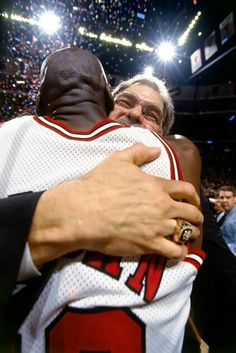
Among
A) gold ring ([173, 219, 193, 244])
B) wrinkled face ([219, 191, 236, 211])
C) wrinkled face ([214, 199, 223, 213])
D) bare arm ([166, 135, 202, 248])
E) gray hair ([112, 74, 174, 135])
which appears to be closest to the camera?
gold ring ([173, 219, 193, 244])

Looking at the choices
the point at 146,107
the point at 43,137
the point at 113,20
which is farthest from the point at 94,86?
the point at 113,20

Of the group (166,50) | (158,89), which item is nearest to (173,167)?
(158,89)

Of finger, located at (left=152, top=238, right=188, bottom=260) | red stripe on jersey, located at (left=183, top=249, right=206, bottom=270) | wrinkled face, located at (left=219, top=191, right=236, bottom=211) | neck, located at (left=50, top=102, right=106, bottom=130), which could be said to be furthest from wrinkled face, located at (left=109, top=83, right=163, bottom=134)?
wrinkled face, located at (left=219, top=191, right=236, bottom=211)

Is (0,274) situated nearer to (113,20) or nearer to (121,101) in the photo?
(121,101)

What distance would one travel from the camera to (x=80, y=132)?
902mm

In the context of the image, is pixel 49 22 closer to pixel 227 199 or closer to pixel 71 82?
pixel 227 199

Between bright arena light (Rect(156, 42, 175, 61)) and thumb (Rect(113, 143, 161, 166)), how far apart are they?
609 inches

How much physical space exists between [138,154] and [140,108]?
3.64ft

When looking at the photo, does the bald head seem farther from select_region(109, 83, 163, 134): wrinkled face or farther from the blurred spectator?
the blurred spectator

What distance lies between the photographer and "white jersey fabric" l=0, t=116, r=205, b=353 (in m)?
0.74

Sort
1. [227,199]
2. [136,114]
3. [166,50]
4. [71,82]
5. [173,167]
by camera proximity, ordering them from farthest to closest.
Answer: [166,50], [227,199], [136,114], [71,82], [173,167]

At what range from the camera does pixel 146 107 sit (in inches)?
74.7

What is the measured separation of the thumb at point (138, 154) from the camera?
2.66 ft

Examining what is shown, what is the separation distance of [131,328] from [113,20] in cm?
1415
